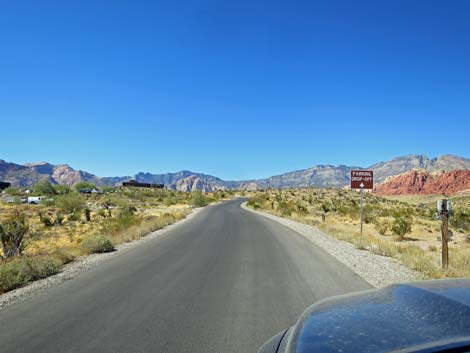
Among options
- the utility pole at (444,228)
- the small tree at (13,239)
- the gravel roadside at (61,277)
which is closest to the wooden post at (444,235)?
the utility pole at (444,228)

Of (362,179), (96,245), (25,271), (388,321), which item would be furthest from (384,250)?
(388,321)

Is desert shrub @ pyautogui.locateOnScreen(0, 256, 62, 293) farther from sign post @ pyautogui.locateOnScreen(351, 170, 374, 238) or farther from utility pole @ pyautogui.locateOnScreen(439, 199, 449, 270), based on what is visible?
sign post @ pyautogui.locateOnScreen(351, 170, 374, 238)

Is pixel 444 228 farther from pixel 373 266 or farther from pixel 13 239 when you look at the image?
pixel 13 239

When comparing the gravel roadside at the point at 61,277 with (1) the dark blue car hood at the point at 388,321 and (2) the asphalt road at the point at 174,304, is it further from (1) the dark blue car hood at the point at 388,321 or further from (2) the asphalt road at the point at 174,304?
(1) the dark blue car hood at the point at 388,321

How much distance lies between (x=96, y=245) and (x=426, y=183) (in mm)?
167536

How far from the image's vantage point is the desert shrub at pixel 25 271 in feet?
29.6

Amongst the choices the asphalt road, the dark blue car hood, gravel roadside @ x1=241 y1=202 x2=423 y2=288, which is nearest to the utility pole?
gravel roadside @ x1=241 y1=202 x2=423 y2=288

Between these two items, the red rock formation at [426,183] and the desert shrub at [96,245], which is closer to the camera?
the desert shrub at [96,245]

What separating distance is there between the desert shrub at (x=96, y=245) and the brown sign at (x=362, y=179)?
12298mm

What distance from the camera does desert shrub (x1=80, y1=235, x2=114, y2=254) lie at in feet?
48.8

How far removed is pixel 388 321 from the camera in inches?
101

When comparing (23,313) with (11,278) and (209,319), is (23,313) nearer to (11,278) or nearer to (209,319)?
(11,278)

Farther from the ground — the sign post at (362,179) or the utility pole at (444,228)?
the sign post at (362,179)

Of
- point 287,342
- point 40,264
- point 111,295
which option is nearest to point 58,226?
point 40,264
